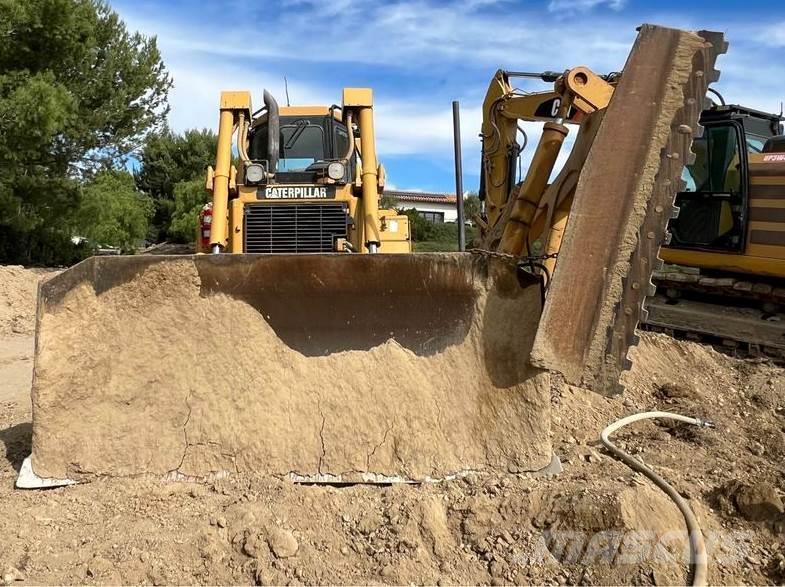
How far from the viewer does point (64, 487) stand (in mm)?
3533

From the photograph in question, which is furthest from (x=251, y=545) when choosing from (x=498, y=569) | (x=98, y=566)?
(x=498, y=569)

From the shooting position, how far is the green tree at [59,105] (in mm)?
14422

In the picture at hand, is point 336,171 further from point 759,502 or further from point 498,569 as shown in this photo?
point 759,502

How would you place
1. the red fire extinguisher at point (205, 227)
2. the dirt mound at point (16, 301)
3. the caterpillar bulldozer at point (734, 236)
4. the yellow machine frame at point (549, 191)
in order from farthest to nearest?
the dirt mound at point (16, 301), the caterpillar bulldozer at point (734, 236), the red fire extinguisher at point (205, 227), the yellow machine frame at point (549, 191)

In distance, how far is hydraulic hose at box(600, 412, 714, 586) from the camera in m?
2.82

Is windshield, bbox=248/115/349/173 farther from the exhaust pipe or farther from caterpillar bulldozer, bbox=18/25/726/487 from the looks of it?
caterpillar bulldozer, bbox=18/25/726/487

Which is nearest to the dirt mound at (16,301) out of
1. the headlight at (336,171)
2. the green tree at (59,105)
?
the green tree at (59,105)

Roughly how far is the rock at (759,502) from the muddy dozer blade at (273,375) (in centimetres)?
92

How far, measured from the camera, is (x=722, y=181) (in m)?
7.76

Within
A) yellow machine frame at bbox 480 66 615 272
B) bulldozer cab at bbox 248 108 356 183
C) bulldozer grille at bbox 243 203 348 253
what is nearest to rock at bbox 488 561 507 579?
yellow machine frame at bbox 480 66 615 272

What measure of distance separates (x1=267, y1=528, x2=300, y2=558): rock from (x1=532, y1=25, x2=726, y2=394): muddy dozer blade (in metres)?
1.40

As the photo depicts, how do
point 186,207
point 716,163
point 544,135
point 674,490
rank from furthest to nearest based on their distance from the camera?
point 186,207 → point 716,163 → point 544,135 → point 674,490

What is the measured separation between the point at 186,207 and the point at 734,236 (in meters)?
24.7

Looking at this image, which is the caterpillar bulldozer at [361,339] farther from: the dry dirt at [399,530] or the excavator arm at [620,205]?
the dry dirt at [399,530]
